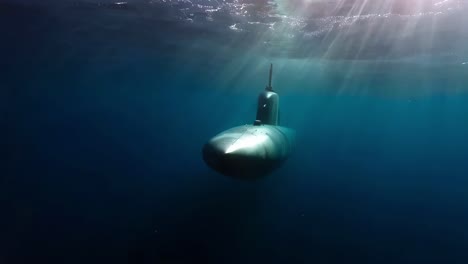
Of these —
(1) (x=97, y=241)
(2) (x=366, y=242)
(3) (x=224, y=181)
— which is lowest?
(1) (x=97, y=241)

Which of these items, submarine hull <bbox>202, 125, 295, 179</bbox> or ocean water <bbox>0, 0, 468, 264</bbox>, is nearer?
submarine hull <bbox>202, 125, 295, 179</bbox>

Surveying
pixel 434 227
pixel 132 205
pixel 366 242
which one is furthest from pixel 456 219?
pixel 132 205

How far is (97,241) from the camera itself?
12273 mm

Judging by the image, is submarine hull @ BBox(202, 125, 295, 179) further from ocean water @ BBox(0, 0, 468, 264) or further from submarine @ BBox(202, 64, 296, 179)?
ocean water @ BBox(0, 0, 468, 264)

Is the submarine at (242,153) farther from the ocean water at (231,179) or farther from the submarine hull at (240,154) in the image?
the ocean water at (231,179)

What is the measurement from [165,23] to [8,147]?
18.0 meters

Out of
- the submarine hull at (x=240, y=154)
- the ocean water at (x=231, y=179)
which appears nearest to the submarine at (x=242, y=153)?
the submarine hull at (x=240, y=154)

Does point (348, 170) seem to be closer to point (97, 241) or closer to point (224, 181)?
point (224, 181)

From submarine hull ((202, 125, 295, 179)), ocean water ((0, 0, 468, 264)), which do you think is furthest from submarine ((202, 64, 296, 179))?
ocean water ((0, 0, 468, 264))

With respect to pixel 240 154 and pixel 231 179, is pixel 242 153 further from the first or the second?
pixel 231 179

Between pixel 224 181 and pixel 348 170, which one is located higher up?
pixel 348 170

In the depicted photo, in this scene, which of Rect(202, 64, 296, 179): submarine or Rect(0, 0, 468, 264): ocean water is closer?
Rect(202, 64, 296, 179): submarine

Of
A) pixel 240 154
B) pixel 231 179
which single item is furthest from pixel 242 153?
pixel 231 179

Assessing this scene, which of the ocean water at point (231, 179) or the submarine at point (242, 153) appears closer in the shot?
the submarine at point (242, 153)
